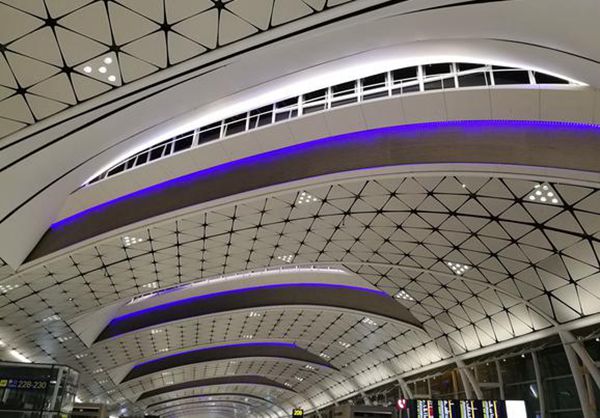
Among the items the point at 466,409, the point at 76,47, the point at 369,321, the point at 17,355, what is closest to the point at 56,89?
the point at 76,47

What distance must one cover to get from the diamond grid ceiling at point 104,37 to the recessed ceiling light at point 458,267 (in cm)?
2193

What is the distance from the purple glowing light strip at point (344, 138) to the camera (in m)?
19.5

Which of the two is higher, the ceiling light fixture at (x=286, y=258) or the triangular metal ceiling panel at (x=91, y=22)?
the ceiling light fixture at (x=286, y=258)

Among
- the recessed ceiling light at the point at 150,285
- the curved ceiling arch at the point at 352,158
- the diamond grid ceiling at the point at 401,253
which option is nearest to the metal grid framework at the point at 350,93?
the curved ceiling arch at the point at 352,158

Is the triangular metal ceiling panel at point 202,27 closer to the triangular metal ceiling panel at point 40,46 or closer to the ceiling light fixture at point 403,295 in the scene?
the triangular metal ceiling panel at point 40,46

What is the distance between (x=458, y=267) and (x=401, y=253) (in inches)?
158

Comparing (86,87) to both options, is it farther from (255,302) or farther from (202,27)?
(255,302)

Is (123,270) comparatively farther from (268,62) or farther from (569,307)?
(569,307)

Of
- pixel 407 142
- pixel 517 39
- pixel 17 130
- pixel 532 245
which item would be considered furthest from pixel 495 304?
pixel 17 130

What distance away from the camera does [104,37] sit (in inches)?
508

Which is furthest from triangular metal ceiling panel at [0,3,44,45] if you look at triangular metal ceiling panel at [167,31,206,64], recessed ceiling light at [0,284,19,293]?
recessed ceiling light at [0,284,19,293]

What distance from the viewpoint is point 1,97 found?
13.9 meters

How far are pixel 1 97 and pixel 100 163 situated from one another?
299 inches

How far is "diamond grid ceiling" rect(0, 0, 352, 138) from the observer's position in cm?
1207
